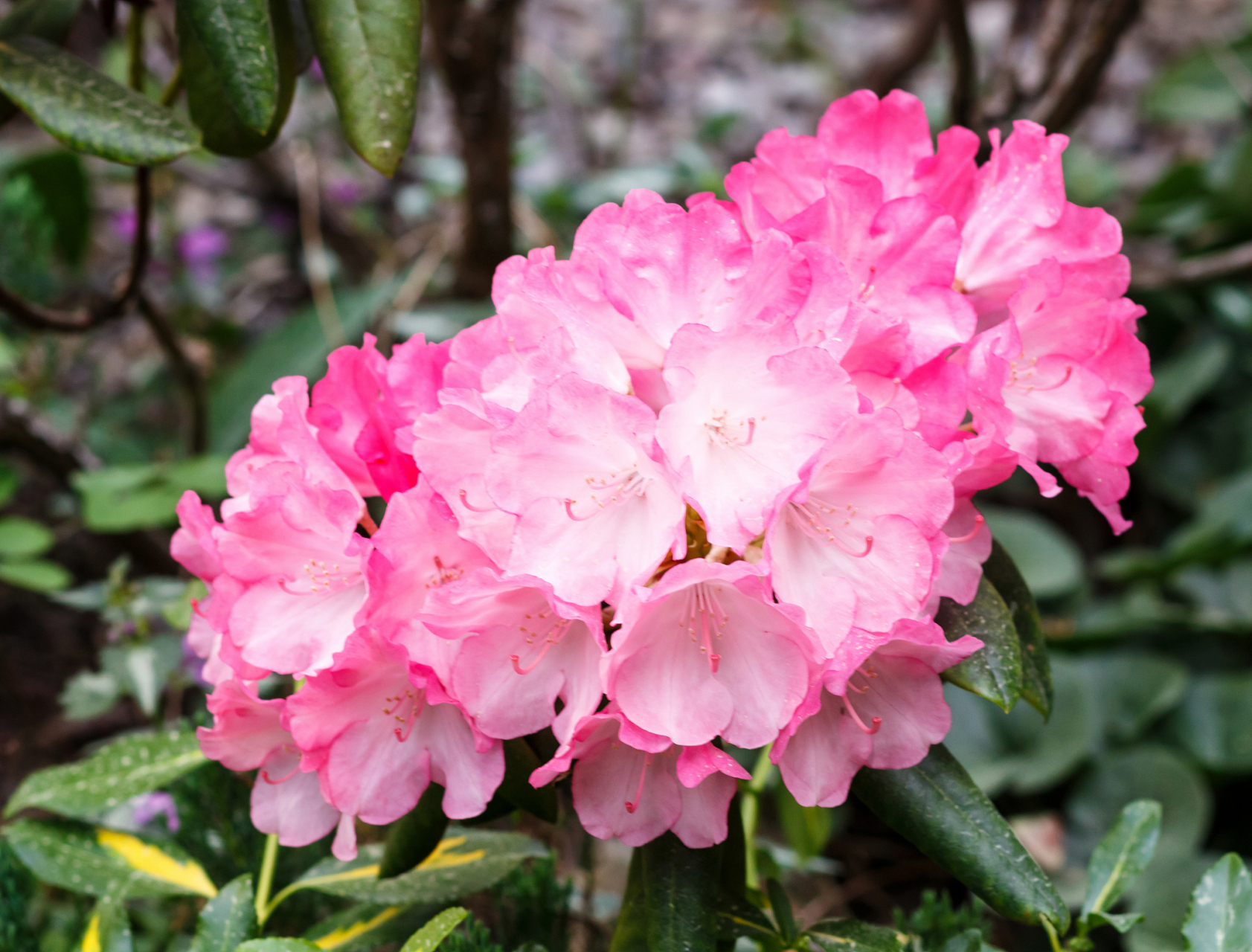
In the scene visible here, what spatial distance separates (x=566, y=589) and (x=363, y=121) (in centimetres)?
40

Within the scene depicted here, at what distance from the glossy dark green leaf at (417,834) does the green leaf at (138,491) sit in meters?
0.77

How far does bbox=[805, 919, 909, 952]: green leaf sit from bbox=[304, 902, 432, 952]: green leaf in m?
0.32

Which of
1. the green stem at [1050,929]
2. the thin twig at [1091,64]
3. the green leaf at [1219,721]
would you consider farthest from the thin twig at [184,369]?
the green leaf at [1219,721]

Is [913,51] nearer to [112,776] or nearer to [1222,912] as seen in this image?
→ [1222,912]

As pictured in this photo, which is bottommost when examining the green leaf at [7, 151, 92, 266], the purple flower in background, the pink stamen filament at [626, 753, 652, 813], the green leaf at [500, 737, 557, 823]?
the purple flower in background

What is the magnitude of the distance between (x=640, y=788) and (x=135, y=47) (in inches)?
34.0

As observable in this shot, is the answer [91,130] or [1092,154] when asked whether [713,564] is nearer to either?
[91,130]

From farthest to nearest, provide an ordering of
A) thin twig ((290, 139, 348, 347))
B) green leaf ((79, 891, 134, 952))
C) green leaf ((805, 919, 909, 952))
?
thin twig ((290, 139, 348, 347)), green leaf ((79, 891, 134, 952)), green leaf ((805, 919, 909, 952))

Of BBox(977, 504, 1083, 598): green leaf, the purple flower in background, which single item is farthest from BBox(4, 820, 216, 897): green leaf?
BBox(977, 504, 1083, 598): green leaf

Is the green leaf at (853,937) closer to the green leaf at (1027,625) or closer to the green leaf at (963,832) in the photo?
the green leaf at (963,832)

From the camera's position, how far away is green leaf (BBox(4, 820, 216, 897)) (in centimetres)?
78

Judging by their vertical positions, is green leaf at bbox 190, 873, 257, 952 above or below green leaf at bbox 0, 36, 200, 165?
below

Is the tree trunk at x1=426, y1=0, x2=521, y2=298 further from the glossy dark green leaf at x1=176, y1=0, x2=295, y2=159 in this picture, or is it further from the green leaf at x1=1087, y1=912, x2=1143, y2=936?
the green leaf at x1=1087, y1=912, x2=1143, y2=936

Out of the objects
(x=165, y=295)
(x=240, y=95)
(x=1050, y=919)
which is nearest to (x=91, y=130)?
(x=240, y=95)
